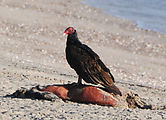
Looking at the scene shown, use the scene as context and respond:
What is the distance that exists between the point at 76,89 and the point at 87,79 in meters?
0.33

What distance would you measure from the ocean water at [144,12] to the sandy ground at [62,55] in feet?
5.49

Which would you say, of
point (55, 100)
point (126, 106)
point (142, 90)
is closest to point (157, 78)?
point (142, 90)

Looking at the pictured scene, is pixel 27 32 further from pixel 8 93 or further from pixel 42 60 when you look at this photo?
pixel 8 93

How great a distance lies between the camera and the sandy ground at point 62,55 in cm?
641

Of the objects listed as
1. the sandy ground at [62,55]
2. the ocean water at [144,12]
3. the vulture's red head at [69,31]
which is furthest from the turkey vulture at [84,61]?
the ocean water at [144,12]

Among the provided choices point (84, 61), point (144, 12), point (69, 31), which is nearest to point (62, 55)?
point (69, 31)

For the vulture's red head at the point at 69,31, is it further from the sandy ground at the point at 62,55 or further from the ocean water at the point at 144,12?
the ocean water at the point at 144,12

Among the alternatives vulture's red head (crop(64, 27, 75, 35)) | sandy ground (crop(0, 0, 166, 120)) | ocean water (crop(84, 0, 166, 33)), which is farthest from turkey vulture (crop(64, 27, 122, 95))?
ocean water (crop(84, 0, 166, 33))

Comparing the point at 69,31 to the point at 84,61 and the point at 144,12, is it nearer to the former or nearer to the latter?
the point at 84,61

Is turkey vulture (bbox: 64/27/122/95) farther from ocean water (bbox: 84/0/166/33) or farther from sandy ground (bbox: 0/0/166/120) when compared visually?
ocean water (bbox: 84/0/166/33)

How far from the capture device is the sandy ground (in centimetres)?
641

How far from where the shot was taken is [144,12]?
3234 centimetres

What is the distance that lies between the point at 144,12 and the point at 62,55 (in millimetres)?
19048

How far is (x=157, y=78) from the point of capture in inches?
539
